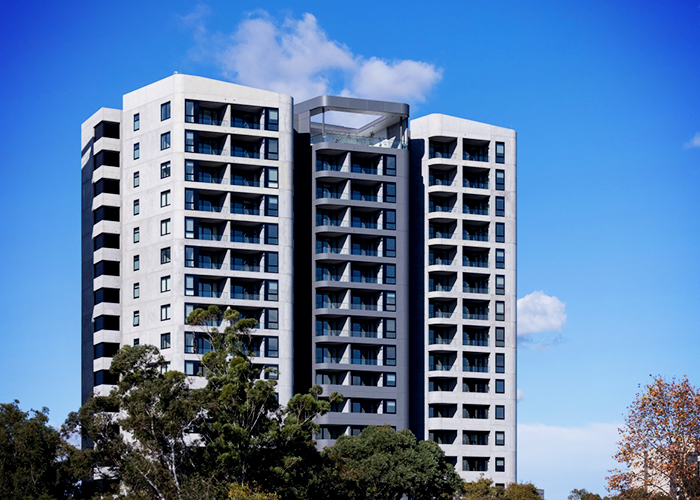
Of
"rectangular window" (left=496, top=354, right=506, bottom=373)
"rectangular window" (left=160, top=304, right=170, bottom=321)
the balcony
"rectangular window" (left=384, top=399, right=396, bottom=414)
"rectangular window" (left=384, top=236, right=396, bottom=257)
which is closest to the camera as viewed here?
"rectangular window" (left=160, top=304, right=170, bottom=321)

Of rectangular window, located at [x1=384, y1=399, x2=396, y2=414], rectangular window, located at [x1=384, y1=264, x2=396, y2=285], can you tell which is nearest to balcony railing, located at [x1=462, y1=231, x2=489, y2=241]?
rectangular window, located at [x1=384, y1=264, x2=396, y2=285]

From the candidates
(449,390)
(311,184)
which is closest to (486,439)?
(449,390)

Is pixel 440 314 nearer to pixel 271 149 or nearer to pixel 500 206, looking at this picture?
pixel 500 206

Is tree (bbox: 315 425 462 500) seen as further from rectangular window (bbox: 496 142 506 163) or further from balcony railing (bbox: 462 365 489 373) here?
rectangular window (bbox: 496 142 506 163)

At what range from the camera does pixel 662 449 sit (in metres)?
60.9

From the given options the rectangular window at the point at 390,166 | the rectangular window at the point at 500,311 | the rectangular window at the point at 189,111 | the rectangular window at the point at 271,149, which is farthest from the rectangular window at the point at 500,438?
the rectangular window at the point at 189,111

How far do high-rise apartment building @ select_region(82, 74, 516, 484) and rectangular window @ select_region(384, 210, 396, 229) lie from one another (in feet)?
0.49

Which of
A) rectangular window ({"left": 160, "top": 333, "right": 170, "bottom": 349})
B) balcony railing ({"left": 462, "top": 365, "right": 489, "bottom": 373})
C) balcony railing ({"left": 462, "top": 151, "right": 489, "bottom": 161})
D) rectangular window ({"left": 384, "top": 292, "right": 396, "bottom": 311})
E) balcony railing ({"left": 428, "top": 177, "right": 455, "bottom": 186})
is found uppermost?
balcony railing ({"left": 462, "top": 151, "right": 489, "bottom": 161})

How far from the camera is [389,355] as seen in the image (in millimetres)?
122125

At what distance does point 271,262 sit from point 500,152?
31.3 meters

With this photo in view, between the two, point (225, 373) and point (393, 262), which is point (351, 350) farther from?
point (225, 373)

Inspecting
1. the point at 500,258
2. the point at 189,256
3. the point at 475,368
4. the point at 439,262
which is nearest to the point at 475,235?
the point at 500,258

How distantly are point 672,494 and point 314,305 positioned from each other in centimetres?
6188

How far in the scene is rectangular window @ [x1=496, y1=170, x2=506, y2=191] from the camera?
13051 cm
